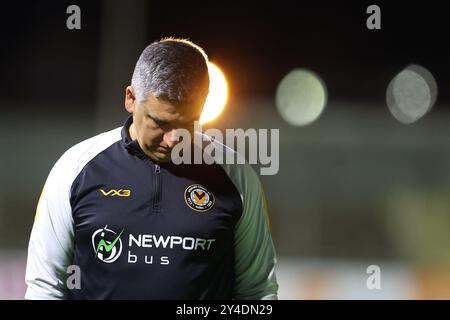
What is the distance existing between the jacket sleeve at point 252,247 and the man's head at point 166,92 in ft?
0.91

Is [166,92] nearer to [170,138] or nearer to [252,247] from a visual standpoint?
[170,138]

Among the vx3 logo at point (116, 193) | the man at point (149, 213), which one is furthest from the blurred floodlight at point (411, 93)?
the vx3 logo at point (116, 193)

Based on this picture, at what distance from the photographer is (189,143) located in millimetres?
1995

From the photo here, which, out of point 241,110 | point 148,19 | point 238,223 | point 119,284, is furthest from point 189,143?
point 148,19

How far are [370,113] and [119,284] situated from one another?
671cm

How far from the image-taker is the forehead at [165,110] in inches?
75.2

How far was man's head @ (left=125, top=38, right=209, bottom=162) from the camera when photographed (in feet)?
6.26

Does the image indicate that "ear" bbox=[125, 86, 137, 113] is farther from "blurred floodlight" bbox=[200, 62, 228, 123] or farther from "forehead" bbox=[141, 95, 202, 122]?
"blurred floodlight" bbox=[200, 62, 228, 123]

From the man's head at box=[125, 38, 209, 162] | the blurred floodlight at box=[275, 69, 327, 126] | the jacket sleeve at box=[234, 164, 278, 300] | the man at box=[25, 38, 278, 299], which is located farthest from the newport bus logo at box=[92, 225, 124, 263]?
the blurred floodlight at box=[275, 69, 327, 126]

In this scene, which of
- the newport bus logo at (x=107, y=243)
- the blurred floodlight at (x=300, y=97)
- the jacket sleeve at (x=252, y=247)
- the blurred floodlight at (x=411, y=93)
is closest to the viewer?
the newport bus logo at (x=107, y=243)

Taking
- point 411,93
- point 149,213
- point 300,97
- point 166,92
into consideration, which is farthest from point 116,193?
point 411,93

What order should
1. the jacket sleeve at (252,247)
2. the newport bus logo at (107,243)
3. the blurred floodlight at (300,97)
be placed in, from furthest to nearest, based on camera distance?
the blurred floodlight at (300,97), the jacket sleeve at (252,247), the newport bus logo at (107,243)

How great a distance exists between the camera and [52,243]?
195cm

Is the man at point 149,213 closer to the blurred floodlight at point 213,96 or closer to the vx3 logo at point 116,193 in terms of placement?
the vx3 logo at point 116,193
